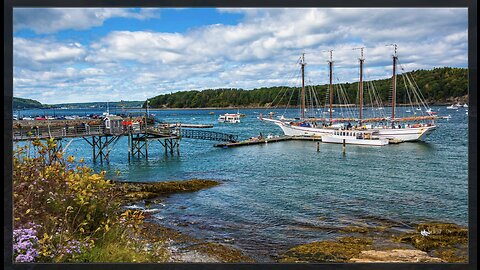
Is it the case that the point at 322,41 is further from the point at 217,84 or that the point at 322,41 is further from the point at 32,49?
the point at 32,49

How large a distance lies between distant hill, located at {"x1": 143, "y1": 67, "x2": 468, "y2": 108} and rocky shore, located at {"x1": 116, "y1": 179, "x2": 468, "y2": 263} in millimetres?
12982

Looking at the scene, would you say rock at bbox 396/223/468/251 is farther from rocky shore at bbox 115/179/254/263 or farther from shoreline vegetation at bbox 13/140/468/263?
shoreline vegetation at bbox 13/140/468/263

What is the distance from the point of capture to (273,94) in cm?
2258

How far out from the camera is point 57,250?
2092 millimetres

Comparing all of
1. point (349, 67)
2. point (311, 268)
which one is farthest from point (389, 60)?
point (311, 268)

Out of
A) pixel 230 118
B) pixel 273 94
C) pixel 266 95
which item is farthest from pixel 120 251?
pixel 230 118

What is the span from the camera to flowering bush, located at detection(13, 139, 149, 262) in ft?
6.81

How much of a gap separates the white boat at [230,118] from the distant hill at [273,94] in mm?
5645

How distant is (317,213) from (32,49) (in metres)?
7.12

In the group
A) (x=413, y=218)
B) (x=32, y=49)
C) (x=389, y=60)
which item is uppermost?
(x=389, y=60)

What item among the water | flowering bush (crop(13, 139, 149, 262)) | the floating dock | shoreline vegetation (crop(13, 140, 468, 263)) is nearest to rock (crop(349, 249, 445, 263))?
the water

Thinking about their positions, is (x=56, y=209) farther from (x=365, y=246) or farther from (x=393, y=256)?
(x=365, y=246)

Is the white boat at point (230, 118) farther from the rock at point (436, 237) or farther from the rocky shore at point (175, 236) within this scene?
the rock at point (436, 237)

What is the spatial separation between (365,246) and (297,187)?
213 inches
